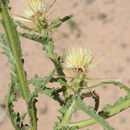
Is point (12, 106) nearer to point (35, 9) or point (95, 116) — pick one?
point (95, 116)

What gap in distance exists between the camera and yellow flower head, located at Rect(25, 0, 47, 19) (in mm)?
858

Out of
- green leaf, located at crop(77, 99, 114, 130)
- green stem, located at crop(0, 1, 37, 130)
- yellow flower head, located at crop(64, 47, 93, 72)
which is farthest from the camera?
yellow flower head, located at crop(64, 47, 93, 72)

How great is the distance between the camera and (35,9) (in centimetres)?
87

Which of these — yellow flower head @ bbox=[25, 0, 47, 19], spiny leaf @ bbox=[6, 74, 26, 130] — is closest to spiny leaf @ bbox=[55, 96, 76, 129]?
spiny leaf @ bbox=[6, 74, 26, 130]

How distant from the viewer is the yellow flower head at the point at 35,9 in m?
0.86

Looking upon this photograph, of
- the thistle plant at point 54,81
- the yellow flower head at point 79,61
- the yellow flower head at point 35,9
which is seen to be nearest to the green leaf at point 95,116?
the thistle plant at point 54,81

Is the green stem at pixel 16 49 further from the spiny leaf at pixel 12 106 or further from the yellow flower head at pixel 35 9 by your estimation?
the yellow flower head at pixel 35 9

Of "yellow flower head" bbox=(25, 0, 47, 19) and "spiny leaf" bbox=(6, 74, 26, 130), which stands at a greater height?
"yellow flower head" bbox=(25, 0, 47, 19)

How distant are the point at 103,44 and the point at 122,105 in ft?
15.2

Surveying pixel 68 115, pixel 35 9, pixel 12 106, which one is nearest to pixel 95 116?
pixel 68 115

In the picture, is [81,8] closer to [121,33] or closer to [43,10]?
[121,33]

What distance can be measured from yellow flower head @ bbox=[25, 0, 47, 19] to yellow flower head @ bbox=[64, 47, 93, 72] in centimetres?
17

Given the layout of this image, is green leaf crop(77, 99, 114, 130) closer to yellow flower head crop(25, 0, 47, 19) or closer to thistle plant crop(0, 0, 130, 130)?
thistle plant crop(0, 0, 130, 130)

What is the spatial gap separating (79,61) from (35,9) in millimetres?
240
